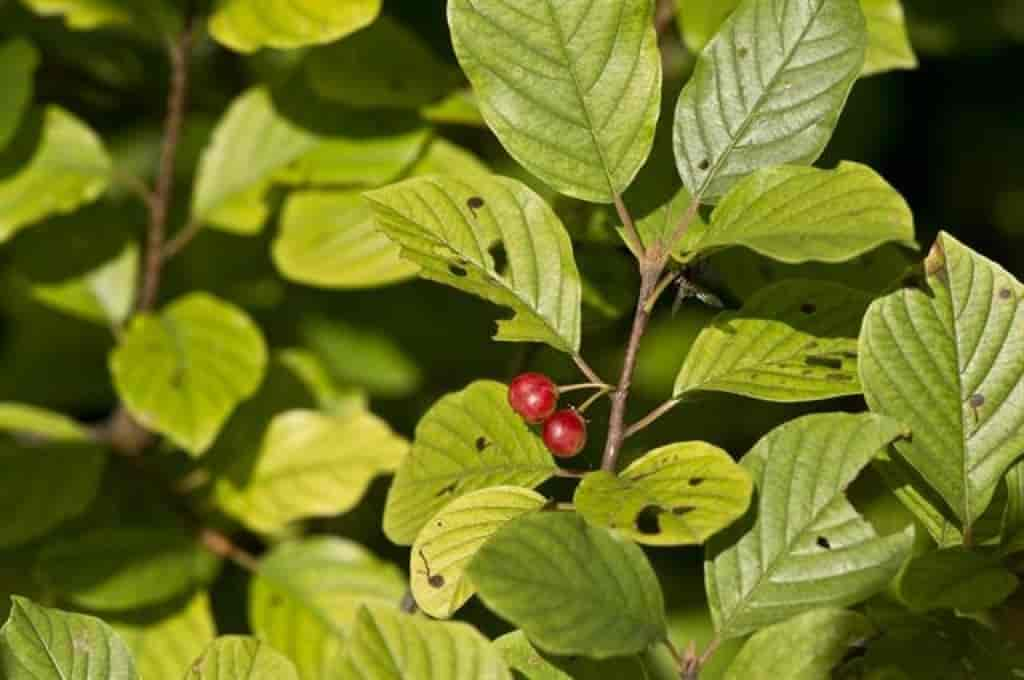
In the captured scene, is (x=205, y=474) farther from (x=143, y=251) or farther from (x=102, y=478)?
(x=143, y=251)

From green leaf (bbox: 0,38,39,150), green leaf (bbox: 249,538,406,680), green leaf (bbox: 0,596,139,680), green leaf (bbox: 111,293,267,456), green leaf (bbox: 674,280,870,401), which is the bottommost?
green leaf (bbox: 249,538,406,680)

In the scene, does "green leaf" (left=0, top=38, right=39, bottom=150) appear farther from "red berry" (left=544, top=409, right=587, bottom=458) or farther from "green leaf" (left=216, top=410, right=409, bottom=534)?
"red berry" (left=544, top=409, right=587, bottom=458)

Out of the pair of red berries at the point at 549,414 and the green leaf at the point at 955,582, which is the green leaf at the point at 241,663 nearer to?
the pair of red berries at the point at 549,414

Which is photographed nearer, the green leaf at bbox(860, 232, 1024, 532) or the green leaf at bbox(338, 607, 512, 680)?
the green leaf at bbox(338, 607, 512, 680)

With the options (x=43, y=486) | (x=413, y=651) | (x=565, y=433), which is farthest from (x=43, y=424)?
(x=413, y=651)

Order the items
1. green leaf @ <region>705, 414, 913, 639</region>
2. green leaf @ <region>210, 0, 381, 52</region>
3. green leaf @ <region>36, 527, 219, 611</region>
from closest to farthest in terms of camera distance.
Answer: green leaf @ <region>705, 414, 913, 639</region> → green leaf @ <region>210, 0, 381, 52</region> → green leaf @ <region>36, 527, 219, 611</region>

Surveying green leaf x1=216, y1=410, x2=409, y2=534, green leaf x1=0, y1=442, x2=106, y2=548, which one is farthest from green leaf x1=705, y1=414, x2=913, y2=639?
green leaf x1=0, y1=442, x2=106, y2=548

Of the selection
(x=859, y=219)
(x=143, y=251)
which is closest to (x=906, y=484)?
(x=859, y=219)
